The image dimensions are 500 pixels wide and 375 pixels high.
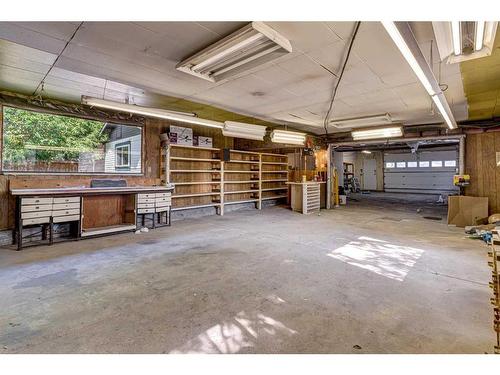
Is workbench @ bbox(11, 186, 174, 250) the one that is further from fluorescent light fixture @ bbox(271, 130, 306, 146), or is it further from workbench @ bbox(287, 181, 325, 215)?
workbench @ bbox(287, 181, 325, 215)

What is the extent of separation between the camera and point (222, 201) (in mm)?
7762

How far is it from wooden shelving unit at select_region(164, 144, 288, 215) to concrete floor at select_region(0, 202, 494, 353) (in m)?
2.51

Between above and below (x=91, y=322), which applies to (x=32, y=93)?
above

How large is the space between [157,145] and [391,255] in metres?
5.79

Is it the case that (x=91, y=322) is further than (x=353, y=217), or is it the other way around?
(x=353, y=217)

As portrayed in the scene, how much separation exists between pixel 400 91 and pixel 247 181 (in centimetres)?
549

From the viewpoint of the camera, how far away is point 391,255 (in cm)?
382

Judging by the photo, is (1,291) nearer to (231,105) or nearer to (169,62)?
(169,62)

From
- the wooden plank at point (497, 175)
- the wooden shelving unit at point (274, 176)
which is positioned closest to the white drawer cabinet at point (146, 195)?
the wooden shelving unit at point (274, 176)

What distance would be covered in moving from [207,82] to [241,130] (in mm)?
1850
